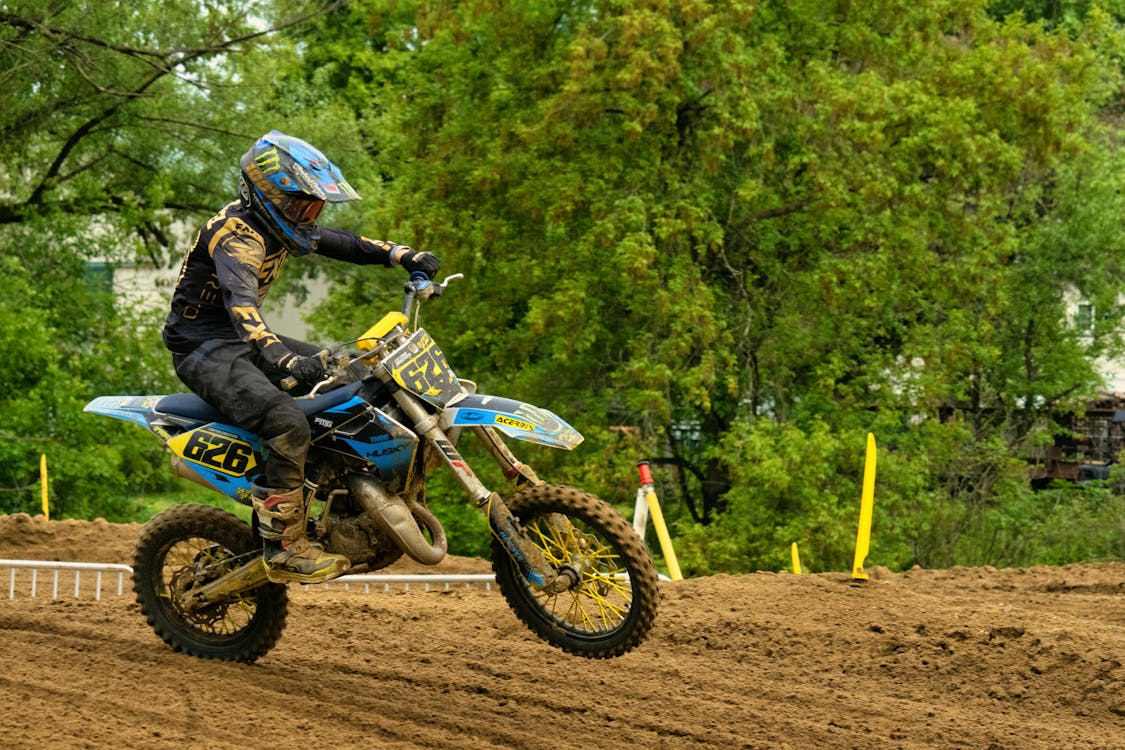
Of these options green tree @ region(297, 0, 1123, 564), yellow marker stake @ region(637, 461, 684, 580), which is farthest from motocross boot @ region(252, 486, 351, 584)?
green tree @ region(297, 0, 1123, 564)

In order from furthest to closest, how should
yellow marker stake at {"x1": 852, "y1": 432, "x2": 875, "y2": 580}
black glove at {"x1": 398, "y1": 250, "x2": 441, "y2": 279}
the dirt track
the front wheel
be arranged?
1. yellow marker stake at {"x1": 852, "y1": 432, "x2": 875, "y2": 580}
2. black glove at {"x1": 398, "y1": 250, "x2": 441, "y2": 279}
3. the front wheel
4. the dirt track

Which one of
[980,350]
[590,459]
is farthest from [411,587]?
[980,350]

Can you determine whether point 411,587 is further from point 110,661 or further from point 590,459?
point 590,459

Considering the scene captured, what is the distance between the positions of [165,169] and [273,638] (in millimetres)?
18720

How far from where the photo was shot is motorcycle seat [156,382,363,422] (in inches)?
263

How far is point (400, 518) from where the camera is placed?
6590 millimetres

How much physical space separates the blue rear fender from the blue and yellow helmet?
1084mm

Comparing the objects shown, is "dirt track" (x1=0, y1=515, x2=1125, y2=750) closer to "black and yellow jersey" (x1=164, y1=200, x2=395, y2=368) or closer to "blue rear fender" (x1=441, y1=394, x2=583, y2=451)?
"blue rear fender" (x1=441, y1=394, x2=583, y2=451)

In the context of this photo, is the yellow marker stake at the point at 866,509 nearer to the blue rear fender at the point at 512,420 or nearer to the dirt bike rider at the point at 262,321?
the blue rear fender at the point at 512,420

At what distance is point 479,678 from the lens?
7.31 metres

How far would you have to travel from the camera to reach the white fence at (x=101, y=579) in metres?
9.56

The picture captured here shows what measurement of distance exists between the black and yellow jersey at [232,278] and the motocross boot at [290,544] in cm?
73

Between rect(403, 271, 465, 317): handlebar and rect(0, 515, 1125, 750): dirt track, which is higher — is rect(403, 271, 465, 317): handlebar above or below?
above

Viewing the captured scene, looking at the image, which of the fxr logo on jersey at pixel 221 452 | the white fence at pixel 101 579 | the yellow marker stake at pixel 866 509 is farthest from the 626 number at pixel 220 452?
the yellow marker stake at pixel 866 509
